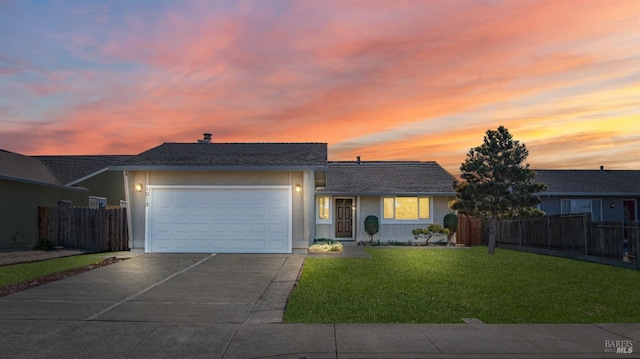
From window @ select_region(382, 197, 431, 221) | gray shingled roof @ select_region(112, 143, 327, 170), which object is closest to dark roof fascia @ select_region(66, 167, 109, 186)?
gray shingled roof @ select_region(112, 143, 327, 170)

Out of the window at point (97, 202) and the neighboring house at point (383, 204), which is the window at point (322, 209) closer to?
the neighboring house at point (383, 204)

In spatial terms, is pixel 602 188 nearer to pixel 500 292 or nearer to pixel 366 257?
pixel 366 257

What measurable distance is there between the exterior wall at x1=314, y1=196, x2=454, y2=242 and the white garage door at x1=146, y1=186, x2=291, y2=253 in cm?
838

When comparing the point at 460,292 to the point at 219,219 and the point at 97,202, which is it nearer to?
the point at 219,219

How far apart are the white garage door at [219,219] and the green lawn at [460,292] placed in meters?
2.65

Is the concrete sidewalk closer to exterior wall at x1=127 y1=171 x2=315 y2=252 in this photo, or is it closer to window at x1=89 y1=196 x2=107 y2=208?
exterior wall at x1=127 y1=171 x2=315 y2=252

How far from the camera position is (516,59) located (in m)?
16.8

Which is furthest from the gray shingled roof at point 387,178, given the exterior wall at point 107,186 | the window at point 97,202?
the window at point 97,202

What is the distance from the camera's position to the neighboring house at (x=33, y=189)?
70.5 feet

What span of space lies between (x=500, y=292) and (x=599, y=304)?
186 cm

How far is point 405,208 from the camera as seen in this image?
85.4 ft

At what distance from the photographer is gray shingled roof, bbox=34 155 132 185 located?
2731 cm

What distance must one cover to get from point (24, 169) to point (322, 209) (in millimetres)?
15003

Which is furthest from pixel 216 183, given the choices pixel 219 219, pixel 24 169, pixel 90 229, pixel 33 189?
pixel 24 169
